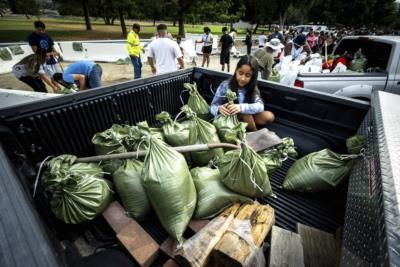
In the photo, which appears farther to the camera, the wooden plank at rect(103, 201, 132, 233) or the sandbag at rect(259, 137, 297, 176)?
the sandbag at rect(259, 137, 297, 176)

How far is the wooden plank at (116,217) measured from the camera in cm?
140

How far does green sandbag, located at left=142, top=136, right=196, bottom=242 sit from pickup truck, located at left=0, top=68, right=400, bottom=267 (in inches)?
9.7

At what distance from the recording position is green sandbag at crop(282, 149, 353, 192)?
1.61 metres

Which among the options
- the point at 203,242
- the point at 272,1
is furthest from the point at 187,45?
the point at 272,1

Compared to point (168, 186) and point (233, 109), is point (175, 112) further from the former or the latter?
point (168, 186)

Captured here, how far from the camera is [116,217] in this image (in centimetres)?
145

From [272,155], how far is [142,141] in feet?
3.52

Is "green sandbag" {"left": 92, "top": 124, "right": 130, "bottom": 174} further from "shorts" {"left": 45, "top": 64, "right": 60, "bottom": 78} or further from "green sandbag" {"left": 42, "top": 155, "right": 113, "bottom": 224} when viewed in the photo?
"shorts" {"left": 45, "top": 64, "right": 60, "bottom": 78}

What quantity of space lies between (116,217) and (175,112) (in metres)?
1.55

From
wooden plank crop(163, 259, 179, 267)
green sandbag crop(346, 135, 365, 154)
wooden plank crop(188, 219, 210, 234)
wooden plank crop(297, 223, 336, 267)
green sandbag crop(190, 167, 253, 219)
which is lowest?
wooden plank crop(297, 223, 336, 267)

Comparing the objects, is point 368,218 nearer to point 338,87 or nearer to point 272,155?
point 272,155

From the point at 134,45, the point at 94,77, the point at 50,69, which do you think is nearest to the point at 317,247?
the point at 94,77

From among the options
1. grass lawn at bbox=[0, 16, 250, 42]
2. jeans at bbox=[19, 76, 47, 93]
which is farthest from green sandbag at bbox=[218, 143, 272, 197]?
grass lawn at bbox=[0, 16, 250, 42]

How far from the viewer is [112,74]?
8.49 meters
